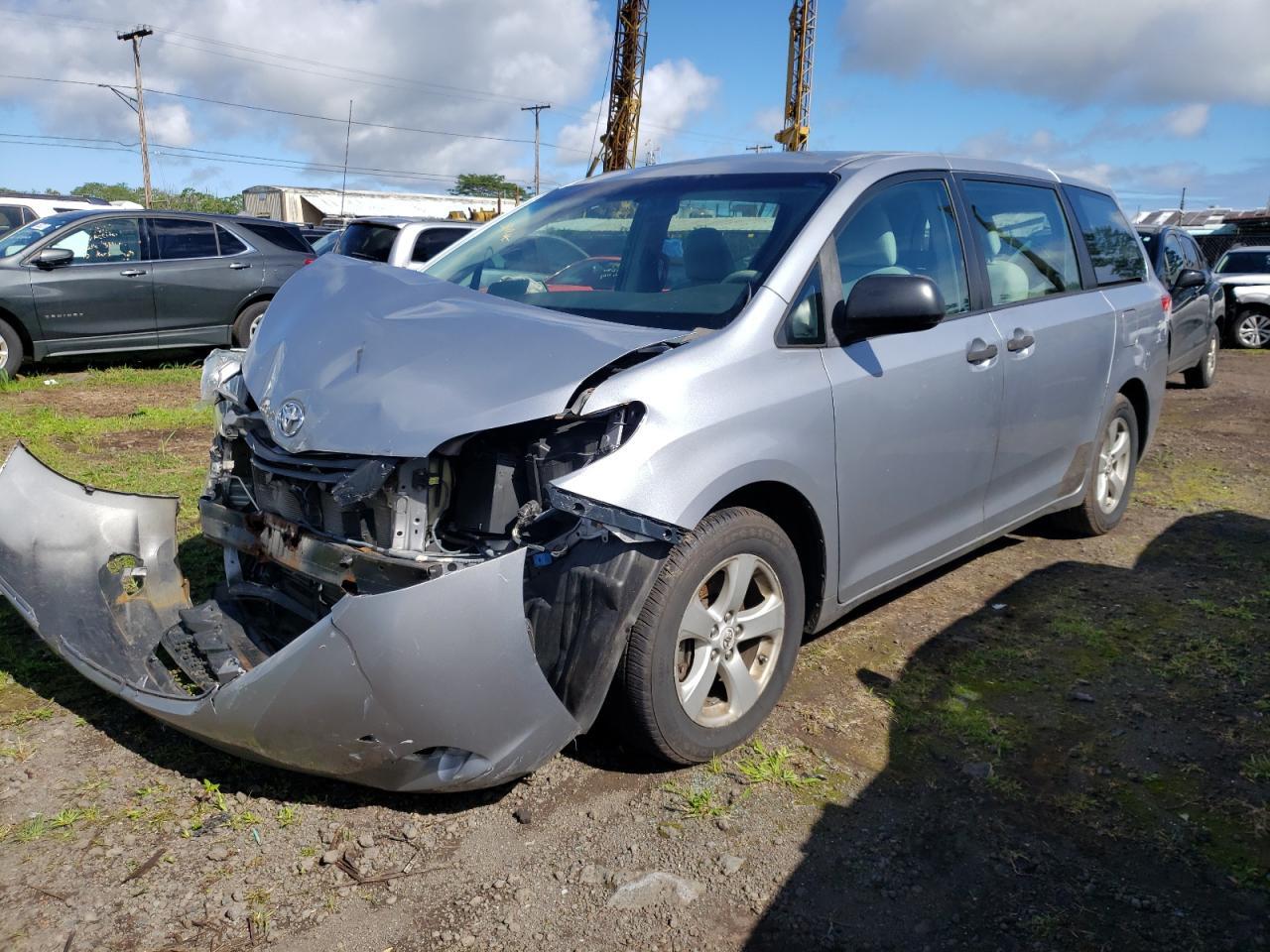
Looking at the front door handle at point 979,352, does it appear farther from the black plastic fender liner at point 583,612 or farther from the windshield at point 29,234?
the windshield at point 29,234

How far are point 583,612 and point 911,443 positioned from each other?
1.53 m

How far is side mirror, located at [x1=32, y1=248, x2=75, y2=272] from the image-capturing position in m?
9.78

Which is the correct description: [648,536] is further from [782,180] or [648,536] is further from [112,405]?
[112,405]

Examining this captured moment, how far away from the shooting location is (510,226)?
14.2ft

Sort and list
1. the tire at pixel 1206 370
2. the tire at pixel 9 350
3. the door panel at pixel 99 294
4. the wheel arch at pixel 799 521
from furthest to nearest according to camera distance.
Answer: the tire at pixel 1206 370 < the door panel at pixel 99 294 < the tire at pixel 9 350 < the wheel arch at pixel 799 521

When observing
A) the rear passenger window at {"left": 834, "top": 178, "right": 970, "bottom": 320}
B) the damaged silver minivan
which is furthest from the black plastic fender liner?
the rear passenger window at {"left": 834, "top": 178, "right": 970, "bottom": 320}

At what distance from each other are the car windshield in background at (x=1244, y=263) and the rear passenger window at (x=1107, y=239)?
12.3 meters

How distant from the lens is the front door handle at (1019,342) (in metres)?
4.08

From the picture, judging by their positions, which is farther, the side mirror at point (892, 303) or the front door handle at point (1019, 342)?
the front door handle at point (1019, 342)

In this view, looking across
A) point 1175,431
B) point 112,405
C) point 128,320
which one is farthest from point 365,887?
point 128,320

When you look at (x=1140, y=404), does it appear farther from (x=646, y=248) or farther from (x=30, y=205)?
(x=30, y=205)

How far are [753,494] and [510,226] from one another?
1876 mm

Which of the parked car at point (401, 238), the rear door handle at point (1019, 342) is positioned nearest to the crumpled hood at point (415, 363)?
the rear door handle at point (1019, 342)

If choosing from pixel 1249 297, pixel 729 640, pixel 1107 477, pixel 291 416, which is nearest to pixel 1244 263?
pixel 1249 297
